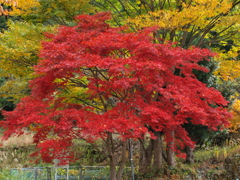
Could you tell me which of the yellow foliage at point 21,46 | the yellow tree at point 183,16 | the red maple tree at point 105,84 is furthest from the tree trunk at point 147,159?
the yellow foliage at point 21,46

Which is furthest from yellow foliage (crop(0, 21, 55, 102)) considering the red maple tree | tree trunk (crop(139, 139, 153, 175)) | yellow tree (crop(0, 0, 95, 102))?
tree trunk (crop(139, 139, 153, 175))

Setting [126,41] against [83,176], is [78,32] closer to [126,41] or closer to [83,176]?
[126,41]

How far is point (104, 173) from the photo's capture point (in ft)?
34.9

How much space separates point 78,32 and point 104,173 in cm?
553

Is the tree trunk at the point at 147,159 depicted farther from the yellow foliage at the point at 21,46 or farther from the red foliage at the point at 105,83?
the yellow foliage at the point at 21,46

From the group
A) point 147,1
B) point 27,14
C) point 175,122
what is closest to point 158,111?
point 175,122

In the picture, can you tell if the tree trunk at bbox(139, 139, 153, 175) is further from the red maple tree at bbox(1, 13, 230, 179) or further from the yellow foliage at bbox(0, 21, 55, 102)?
the yellow foliage at bbox(0, 21, 55, 102)

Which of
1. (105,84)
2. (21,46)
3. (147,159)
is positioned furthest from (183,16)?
(147,159)

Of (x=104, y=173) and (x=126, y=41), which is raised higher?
(x=126, y=41)

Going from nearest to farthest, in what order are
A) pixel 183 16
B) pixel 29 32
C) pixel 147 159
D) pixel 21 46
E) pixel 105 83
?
pixel 105 83 < pixel 183 16 < pixel 21 46 < pixel 29 32 < pixel 147 159

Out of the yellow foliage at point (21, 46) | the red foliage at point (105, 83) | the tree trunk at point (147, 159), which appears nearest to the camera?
the red foliage at point (105, 83)

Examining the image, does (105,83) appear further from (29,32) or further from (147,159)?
(147,159)

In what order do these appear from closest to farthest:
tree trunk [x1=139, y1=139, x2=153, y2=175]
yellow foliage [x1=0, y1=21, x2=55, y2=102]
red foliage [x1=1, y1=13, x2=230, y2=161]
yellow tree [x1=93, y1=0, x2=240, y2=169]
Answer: red foliage [x1=1, y1=13, x2=230, y2=161] < yellow tree [x1=93, y1=0, x2=240, y2=169] < yellow foliage [x1=0, y1=21, x2=55, y2=102] < tree trunk [x1=139, y1=139, x2=153, y2=175]

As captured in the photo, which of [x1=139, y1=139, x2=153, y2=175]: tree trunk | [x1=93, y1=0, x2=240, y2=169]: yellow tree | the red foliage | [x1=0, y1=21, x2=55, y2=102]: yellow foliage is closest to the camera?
the red foliage
